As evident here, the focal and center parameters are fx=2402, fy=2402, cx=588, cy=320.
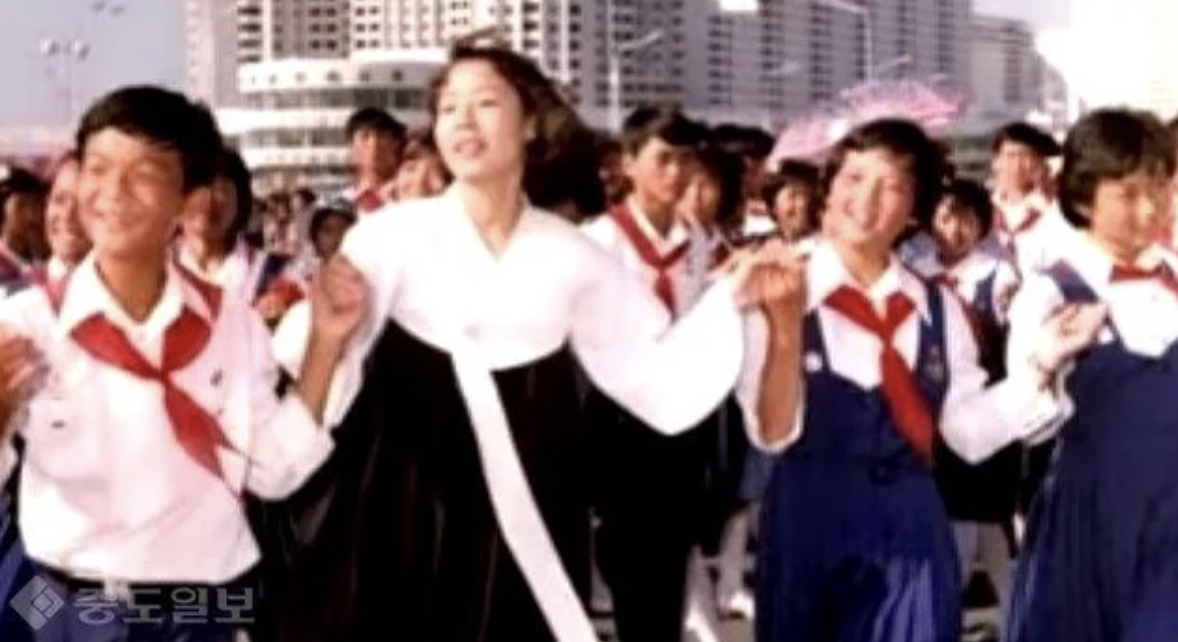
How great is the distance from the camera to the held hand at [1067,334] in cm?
427

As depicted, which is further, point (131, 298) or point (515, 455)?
point (515, 455)

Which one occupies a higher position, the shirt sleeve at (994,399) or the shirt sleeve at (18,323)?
the shirt sleeve at (18,323)

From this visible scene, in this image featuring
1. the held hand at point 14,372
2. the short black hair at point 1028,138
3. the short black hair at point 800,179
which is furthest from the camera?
the short black hair at point 1028,138

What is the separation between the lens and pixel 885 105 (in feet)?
16.0

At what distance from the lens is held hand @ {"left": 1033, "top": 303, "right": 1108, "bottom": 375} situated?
4.27 m

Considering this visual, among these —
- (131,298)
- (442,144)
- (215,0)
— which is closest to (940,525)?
(442,144)

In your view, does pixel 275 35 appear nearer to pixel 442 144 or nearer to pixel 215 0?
pixel 215 0

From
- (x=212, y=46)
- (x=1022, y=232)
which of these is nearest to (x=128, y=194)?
(x=1022, y=232)

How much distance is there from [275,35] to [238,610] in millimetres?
60270

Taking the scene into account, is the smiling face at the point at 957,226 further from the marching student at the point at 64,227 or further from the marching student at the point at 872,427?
the marching student at the point at 872,427

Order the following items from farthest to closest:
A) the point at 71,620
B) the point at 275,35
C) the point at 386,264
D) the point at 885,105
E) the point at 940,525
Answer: the point at 275,35
the point at 885,105
the point at 940,525
the point at 386,264
the point at 71,620

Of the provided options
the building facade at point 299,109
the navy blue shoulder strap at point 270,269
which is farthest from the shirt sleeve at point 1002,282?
the building facade at point 299,109

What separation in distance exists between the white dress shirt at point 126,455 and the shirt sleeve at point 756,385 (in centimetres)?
92

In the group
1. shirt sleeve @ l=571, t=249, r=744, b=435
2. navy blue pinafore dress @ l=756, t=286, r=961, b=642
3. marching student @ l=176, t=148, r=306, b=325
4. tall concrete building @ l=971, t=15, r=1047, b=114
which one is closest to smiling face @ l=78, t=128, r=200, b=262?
shirt sleeve @ l=571, t=249, r=744, b=435
